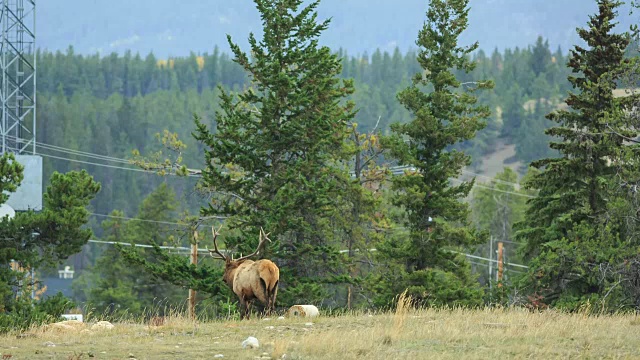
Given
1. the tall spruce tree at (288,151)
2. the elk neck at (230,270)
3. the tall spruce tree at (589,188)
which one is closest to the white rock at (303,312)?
the elk neck at (230,270)

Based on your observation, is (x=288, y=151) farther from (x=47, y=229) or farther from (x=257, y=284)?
(x=257, y=284)

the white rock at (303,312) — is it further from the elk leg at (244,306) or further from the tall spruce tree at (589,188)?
the tall spruce tree at (589,188)

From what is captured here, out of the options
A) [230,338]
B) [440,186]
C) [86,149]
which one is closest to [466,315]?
[230,338]

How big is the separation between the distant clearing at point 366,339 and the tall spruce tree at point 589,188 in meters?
9.05

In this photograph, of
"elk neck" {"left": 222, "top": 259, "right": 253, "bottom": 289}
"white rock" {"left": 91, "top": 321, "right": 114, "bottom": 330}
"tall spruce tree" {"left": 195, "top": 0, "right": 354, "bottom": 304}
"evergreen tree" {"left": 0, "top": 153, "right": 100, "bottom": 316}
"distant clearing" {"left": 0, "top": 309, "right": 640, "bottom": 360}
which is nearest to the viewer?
"distant clearing" {"left": 0, "top": 309, "right": 640, "bottom": 360}

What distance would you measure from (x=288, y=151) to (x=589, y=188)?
8.78m

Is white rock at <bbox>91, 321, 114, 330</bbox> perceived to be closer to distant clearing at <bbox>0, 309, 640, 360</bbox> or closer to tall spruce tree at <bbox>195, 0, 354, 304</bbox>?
distant clearing at <bbox>0, 309, 640, 360</bbox>

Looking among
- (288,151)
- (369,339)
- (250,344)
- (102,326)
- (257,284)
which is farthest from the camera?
(288,151)

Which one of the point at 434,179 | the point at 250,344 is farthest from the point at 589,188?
the point at 250,344

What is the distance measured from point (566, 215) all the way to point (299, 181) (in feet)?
25.0

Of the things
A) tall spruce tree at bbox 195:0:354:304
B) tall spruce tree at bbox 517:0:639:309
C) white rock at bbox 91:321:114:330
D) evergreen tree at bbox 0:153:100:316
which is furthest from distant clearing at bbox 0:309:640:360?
tall spruce tree at bbox 195:0:354:304

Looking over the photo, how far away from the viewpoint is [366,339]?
15.7m

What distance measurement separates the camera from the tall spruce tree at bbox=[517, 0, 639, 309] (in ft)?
94.0

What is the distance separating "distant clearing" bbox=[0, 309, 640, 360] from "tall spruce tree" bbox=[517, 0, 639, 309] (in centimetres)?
905
